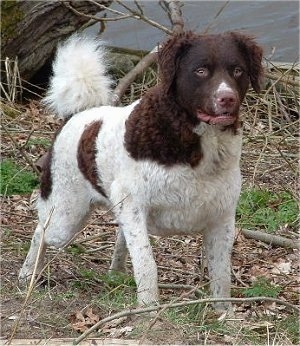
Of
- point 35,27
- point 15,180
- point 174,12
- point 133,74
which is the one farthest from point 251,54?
point 35,27

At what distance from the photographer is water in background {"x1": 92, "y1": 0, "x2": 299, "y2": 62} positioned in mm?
11648

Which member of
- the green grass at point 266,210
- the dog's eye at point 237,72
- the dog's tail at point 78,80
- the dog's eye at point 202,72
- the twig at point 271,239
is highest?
the dog's eye at point 202,72

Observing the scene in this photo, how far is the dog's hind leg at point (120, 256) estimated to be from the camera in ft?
21.1

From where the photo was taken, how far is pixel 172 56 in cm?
519

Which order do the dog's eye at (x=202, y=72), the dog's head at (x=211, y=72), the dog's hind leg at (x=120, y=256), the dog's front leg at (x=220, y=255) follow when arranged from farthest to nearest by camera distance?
the dog's hind leg at (x=120, y=256), the dog's front leg at (x=220, y=255), the dog's eye at (x=202, y=72), the dog's head at (x=211, y=72)

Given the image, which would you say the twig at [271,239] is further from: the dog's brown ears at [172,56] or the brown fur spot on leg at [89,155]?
the dog's brown ears at [172,56]

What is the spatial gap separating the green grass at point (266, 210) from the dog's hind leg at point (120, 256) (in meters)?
1.24

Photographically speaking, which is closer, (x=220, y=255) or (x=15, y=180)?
(x=220, y=255)

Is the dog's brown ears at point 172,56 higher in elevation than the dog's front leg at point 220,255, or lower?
higher

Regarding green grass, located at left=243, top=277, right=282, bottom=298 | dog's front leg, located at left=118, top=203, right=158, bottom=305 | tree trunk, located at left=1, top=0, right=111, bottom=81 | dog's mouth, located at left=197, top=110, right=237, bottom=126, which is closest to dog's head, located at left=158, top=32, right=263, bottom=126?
dog's mouth, located at left=197, top=110, right=237, bottom=126

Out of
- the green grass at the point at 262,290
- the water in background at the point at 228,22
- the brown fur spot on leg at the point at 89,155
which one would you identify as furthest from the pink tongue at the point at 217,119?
the water in background at the point at 228,22

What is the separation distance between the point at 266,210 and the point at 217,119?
276 cm

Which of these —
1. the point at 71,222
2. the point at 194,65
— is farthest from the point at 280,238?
the point at 194,65

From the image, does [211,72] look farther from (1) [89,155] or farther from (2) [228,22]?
(2) [228,22]
